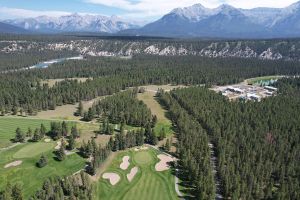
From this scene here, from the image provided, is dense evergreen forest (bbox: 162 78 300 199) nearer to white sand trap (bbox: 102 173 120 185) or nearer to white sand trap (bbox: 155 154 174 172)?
white sand trap (bbox: 155 154 174 172)

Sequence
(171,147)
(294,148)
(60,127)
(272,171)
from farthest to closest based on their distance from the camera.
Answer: (60,127), (171,147), (294,148), (272,171)

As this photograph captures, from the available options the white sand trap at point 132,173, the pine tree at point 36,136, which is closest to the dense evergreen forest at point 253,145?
the white sand trap at point 132,173

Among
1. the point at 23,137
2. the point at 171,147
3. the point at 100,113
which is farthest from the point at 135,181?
the point at 100,113

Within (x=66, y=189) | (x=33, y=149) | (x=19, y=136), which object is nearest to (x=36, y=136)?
(x=19, y=136)

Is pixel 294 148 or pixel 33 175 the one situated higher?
pixel 294 148

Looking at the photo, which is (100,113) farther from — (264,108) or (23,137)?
(264,108)

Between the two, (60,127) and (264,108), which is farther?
(264,108)

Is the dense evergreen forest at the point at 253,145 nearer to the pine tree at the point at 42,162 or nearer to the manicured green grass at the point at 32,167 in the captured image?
the manicured green grass at the point at 32,167
